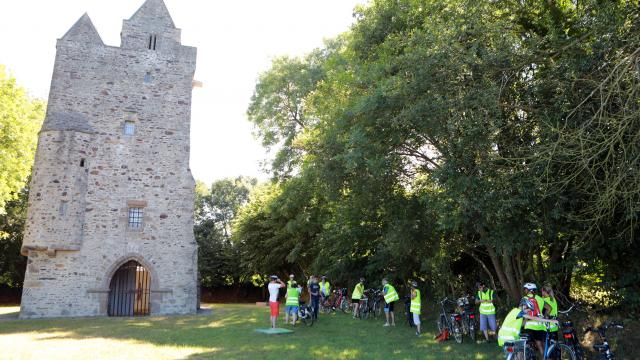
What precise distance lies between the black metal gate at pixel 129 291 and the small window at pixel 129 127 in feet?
18.4

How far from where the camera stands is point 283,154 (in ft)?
87.9

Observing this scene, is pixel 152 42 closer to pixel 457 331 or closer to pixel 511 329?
pixel 457 331

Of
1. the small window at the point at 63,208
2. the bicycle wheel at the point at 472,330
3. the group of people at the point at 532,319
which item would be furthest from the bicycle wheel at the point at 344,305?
the group of people at the point at 532,319

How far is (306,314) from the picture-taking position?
15211 millimetres

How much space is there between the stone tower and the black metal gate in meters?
0.04

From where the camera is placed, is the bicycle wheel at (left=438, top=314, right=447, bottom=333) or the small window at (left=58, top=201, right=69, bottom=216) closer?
the bicycle wheel at (left=438, top=314, right=447, bottom=333)

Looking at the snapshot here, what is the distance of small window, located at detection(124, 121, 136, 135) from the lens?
20750mm

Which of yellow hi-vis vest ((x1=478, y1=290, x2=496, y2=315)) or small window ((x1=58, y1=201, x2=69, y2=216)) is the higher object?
small window ((x1=58, y1=201, x2=69, y2=216))

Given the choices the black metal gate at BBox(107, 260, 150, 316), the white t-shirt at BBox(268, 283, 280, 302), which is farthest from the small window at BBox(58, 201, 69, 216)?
the white t-shirt at BBox(268, 283, 280, 302)

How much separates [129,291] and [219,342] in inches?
412

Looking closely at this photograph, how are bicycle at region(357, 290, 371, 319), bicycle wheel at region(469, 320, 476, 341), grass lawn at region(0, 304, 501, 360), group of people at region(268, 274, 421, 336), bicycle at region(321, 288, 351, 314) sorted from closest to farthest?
grass lawn at region(0, 304, 501, 360) < bicycle wheel at region(469, 320, 476, 341) < group of people at region(268, 274, 421, 336) < bicycle at region(357, 290, 371, 319) < bicycle at region(321, 288, 351, 314)

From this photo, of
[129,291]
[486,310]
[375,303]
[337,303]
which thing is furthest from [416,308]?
[129,291]

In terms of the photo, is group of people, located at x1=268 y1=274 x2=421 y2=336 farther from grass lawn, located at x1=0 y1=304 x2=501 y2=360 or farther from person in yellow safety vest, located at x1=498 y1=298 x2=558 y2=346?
person in yellow safety vest, located at x1=498 y1=298 x2=558 y2=346

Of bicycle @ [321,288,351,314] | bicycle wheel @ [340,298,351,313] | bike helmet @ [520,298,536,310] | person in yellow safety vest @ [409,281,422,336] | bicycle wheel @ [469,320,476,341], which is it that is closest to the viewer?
bike helmet @ [520,298,536,310]
